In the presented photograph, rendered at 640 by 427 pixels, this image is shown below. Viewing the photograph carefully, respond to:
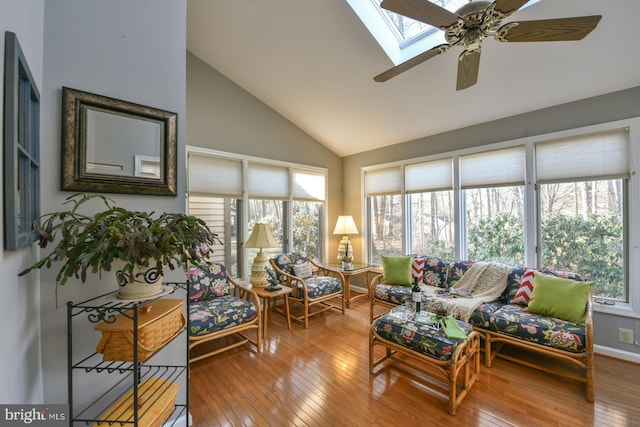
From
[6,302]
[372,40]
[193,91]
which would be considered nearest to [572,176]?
[372,40]

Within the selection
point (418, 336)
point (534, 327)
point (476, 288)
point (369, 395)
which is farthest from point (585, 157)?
point (369, 395)

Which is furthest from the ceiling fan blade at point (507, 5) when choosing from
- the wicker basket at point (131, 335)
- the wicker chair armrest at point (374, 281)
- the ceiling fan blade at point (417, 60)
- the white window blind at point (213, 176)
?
the white window blind at point (213, 176)

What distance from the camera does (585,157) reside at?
273 cm

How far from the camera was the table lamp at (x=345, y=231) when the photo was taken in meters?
4.50

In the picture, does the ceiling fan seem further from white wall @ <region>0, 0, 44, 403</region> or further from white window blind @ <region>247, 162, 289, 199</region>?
white window blind @ <region>247, 162, 289, 199</region>

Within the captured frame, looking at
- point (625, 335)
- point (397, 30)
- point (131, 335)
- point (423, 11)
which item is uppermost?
point (397, 30)

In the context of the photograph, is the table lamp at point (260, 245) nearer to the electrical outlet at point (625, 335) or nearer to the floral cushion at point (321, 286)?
the floral cushion at point (321, 286)

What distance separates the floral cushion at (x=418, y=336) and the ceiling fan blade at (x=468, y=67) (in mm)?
2040

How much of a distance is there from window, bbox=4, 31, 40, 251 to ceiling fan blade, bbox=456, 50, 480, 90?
2.34 metres

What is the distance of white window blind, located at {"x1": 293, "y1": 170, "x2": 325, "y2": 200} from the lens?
14.5 ft

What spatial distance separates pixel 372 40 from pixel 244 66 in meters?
1.73

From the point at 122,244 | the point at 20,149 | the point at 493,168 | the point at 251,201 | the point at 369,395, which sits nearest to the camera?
the point at 20,149

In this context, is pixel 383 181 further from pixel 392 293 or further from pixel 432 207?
pixel 392 293

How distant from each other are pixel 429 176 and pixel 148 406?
4009mm
